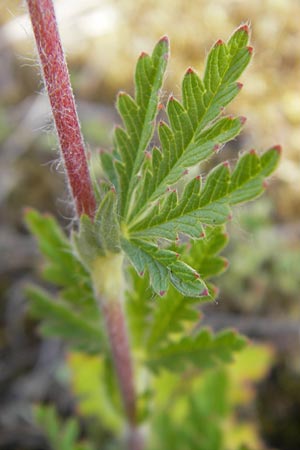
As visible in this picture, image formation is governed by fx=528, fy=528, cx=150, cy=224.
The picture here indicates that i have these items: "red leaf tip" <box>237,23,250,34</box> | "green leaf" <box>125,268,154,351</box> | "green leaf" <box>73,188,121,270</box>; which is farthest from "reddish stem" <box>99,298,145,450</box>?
"red leaf tip" <box>237,23,250,34</box>

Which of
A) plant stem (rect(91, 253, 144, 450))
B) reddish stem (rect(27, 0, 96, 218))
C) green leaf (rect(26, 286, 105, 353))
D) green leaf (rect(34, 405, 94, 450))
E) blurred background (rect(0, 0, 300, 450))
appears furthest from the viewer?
blurred background (rect(0, 0, 300, 450))

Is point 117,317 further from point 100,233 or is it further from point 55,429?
point 55,429

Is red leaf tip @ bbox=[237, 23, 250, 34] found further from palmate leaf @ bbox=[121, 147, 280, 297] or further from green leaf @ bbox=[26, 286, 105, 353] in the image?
green leaf @ bbox=[26, 286, 105, 353]

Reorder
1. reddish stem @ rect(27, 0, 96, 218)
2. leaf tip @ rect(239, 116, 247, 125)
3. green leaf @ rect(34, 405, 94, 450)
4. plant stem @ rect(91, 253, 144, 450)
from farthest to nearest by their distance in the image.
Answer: green leaf @ rect(34, 405, 94, 450)
plant stem @ rect(91, 253, 144, 450)
leaf tip @ rect(239, 116, 247, 125)
reddish stem @ rect(27, 0, 96, 218)

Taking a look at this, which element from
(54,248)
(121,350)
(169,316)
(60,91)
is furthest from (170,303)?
(60,91)

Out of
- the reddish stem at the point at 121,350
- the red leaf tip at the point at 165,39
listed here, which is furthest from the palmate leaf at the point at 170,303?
the red leaf tip at the point at 165,39
